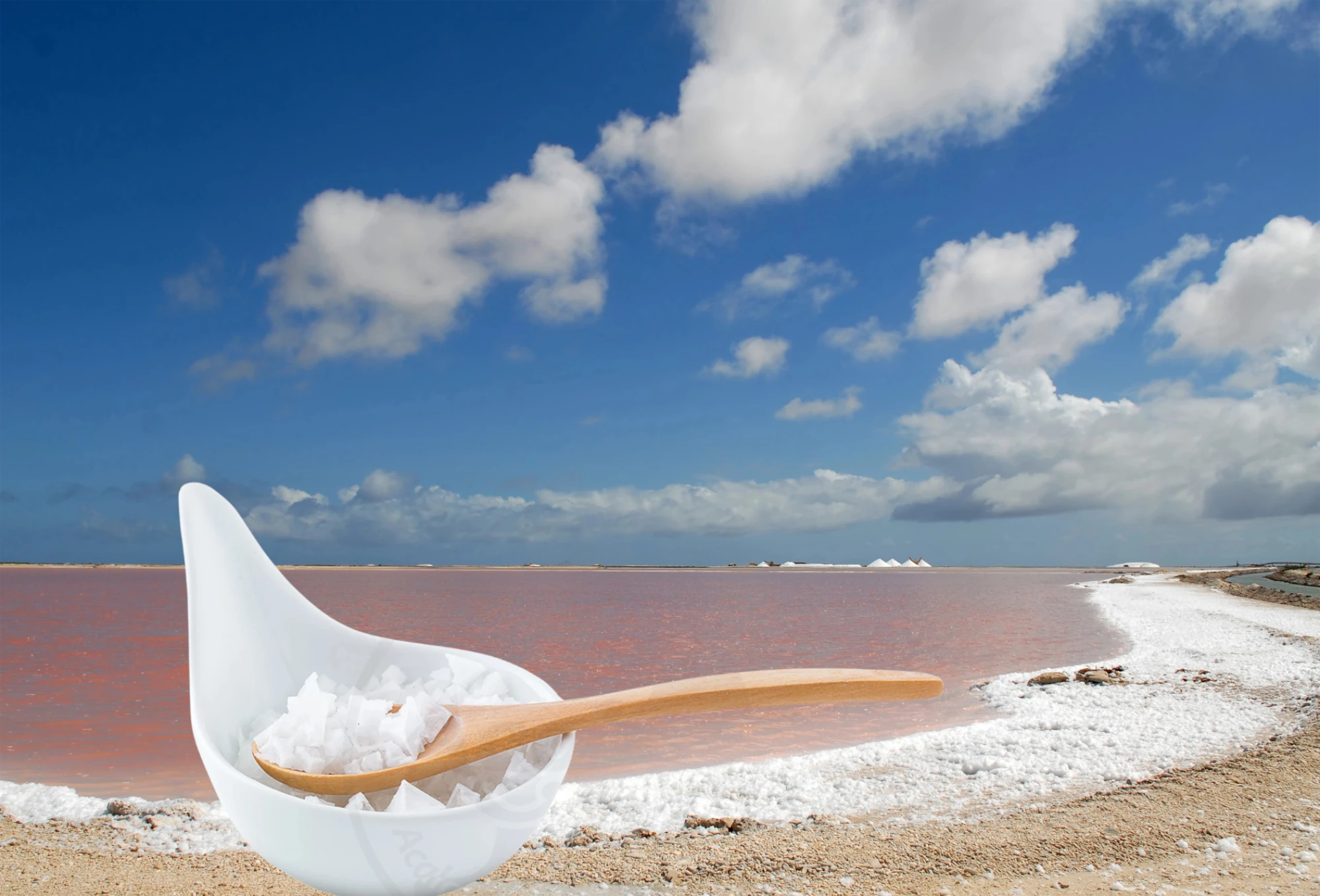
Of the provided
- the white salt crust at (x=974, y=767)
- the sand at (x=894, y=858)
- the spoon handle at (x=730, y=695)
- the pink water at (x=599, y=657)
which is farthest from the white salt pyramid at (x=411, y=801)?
the pink water at (x=599, y=657)

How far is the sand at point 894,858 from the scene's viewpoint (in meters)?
2.24

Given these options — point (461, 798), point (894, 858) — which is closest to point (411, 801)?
point (461, 798)

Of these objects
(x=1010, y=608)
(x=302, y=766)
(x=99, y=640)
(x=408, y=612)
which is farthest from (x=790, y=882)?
(x=1010, y=608)

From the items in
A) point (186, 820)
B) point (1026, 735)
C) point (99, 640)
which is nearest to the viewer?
point (186, 820)

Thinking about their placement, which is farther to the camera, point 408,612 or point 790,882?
point 408,612

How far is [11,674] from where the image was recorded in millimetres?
7117

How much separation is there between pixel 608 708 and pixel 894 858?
1.37 meters

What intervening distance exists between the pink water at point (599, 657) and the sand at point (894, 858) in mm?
1060

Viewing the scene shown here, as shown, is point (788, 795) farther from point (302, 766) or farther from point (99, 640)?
point (99, 640)

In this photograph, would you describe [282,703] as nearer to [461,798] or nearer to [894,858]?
[461,798]

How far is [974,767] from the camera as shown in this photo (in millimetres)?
3465

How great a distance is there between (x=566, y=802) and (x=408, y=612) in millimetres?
13210

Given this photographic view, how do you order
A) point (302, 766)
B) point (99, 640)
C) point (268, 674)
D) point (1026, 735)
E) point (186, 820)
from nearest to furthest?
point (302, 766) < point (268, 674) < point (186, 820) < point (1026, 735) < point (99, 640)

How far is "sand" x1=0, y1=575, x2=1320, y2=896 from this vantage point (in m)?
2.24
